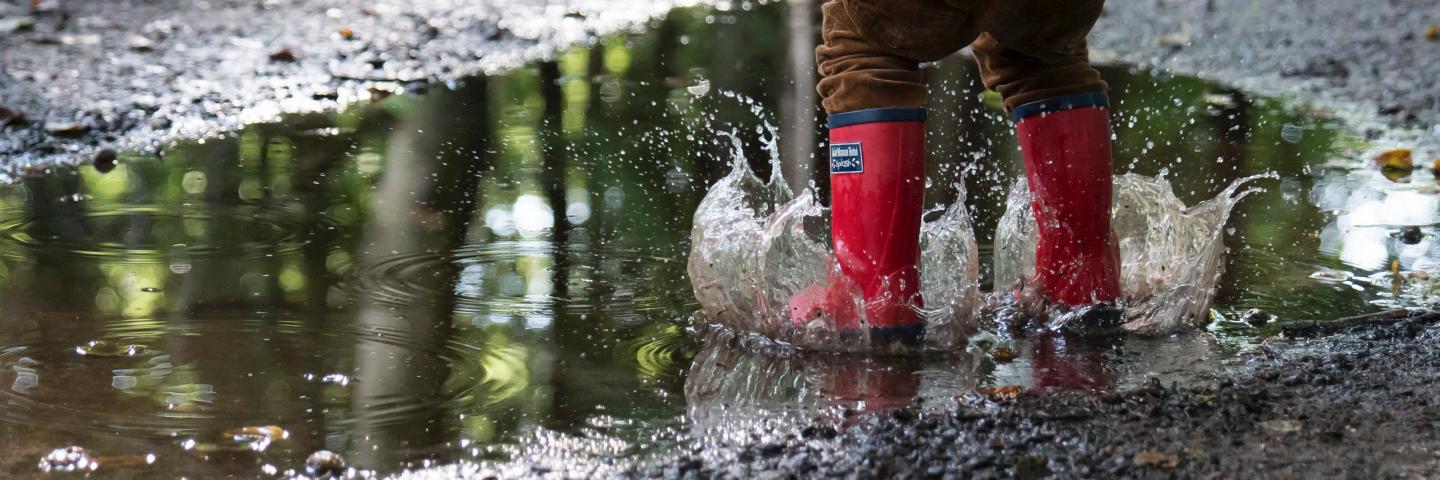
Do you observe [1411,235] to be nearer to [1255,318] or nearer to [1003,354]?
[1255,318]

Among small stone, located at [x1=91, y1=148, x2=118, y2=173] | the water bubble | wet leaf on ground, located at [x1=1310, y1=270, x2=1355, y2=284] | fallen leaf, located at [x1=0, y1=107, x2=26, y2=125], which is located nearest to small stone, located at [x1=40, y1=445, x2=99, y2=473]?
small stone, located at [x1=91, y1=148, x2=118, y2=173]

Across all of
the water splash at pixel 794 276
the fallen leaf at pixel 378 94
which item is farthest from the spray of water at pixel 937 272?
the fallen leaf at pixel 378 94

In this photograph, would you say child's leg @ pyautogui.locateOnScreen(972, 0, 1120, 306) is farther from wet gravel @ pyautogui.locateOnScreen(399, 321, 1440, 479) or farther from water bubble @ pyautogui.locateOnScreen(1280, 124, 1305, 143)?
water bubble @ pyautogui.locateOnScreen(1280, 124, 1305, 143)

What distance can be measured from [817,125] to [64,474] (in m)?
3.46

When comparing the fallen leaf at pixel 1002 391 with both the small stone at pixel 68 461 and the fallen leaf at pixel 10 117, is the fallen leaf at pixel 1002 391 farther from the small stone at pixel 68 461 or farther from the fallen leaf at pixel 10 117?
the fallen leaf at pixel 10 117

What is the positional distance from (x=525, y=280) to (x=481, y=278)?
10 centimetres

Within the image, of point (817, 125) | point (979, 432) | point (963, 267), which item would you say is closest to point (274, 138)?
point (817, 125)

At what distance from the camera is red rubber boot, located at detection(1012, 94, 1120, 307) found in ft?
9.37

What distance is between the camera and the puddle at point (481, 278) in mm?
2410

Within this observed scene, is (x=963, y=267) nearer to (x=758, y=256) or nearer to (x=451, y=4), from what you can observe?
(x=758, y=256)

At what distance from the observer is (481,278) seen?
332cm

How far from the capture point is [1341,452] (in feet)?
7.06

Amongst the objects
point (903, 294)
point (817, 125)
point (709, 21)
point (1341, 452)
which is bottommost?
point (1341, 452)

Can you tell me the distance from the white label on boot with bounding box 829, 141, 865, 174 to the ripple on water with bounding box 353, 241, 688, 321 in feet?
1.86
